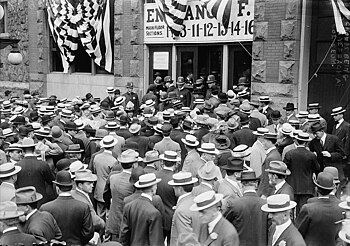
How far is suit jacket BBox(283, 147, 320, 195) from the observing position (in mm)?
9180

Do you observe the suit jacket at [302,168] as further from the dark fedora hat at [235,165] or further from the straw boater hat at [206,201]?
the straw boater hat at [206,201]

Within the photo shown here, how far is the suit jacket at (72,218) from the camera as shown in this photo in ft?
21.6

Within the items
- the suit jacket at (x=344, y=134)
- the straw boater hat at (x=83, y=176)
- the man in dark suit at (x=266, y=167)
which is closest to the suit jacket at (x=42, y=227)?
the straw boater hat at (x=83, y=176)

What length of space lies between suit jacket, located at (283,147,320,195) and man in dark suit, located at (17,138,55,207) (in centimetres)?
417

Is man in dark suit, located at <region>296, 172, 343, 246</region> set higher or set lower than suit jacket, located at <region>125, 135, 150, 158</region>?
lower

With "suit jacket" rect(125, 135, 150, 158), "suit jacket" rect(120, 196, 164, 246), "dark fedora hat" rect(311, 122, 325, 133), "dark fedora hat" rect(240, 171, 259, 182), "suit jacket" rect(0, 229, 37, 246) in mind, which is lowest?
"suit jacket" rect(120, 196, 164, 246)

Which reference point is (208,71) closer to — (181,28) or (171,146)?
(181,28)

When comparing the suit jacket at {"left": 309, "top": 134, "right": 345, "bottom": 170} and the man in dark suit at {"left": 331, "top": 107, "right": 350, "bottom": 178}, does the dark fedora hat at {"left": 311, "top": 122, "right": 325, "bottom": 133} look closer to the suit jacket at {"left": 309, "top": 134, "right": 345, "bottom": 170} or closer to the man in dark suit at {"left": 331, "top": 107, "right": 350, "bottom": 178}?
the suit jacket at {"left": 309, "top": 134, "right": 345, "bottom": 170}

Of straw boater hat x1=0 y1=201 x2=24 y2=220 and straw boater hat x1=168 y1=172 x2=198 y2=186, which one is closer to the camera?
straw boater hat x1=0 y1=201 x2=24 y2=220

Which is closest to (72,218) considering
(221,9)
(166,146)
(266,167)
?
(166,146)

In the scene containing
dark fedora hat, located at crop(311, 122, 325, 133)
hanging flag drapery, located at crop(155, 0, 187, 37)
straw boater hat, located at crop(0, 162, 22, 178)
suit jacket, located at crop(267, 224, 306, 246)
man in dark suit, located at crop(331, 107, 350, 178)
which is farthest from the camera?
hanging flag drapery, located at crop(155, 0, 187, 37)

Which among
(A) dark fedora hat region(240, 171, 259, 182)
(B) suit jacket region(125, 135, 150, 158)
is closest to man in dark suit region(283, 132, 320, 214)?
(A) dark fedora hat region(240, 171, 259, 182)

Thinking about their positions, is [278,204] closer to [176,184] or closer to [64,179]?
[176,184]

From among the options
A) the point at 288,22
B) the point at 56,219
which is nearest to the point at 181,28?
the point at 288,22
